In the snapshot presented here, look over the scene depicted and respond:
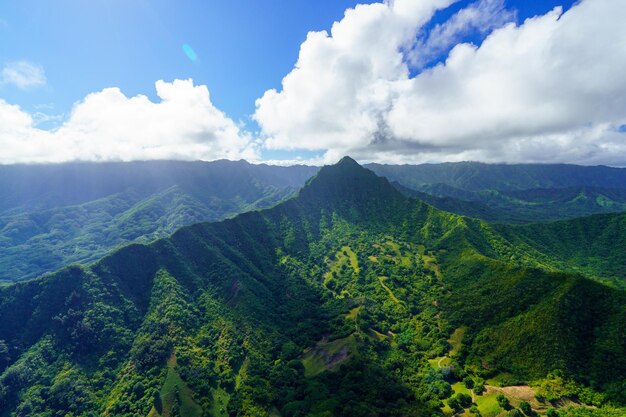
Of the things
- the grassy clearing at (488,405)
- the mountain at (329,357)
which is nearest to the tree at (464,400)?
the mountain at (329,357)

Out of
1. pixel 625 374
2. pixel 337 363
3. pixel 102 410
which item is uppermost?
pixel 625 374

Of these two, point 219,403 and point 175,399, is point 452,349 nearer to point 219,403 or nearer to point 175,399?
point 219,403

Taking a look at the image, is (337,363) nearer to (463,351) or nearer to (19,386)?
(463,351)

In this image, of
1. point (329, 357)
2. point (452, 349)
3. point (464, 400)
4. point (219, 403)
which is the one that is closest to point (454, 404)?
point (464, 400)

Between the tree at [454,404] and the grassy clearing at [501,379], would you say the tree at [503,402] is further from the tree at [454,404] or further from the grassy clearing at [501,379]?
the tree at [454,404]

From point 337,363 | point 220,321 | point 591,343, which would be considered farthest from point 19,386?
point 591,343
